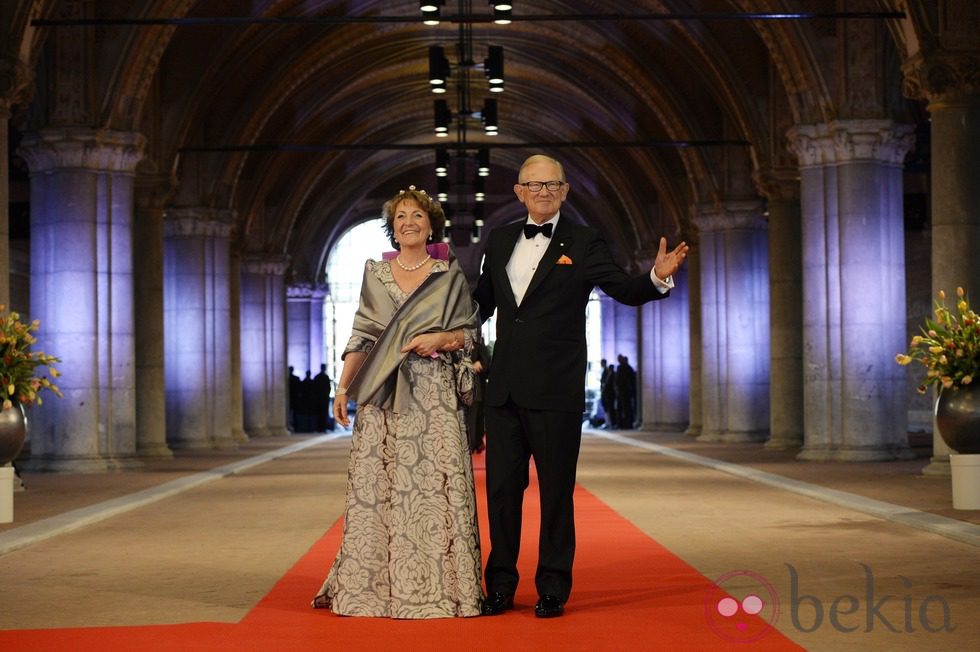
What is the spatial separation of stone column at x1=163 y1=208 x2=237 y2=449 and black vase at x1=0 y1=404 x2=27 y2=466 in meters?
16.9

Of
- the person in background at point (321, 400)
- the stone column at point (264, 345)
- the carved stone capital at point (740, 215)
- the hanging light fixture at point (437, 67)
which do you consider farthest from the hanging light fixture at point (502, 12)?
the person in background at point (321, 400)

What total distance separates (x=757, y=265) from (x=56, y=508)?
2079cm

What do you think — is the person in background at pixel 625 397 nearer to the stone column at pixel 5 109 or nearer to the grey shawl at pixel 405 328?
the stone column at pixel 5 109

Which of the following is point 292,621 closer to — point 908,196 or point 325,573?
point 325,573

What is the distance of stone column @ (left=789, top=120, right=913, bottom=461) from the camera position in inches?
917

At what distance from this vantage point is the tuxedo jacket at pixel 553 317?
7805 mm

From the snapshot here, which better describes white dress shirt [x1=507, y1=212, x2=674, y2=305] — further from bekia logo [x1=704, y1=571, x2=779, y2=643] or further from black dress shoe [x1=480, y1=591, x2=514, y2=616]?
bekia logo [x1=704, y1=571, x2=779, y2=643]

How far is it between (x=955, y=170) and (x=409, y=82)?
28.9 meters

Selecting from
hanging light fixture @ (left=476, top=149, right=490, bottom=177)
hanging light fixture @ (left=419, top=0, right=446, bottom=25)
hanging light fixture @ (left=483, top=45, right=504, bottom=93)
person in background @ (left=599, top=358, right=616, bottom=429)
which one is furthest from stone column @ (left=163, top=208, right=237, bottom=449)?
person in background @ (left=599, top=358, right=616, bottom=429)

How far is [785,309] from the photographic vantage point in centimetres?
2900

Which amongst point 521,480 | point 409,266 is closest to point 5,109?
point 409,266

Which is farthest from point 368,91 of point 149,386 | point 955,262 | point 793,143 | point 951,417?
point 951,417

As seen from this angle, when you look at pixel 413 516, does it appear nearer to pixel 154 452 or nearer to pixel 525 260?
pixel 525 260

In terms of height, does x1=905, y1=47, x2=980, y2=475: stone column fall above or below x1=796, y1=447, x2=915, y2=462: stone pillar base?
above
